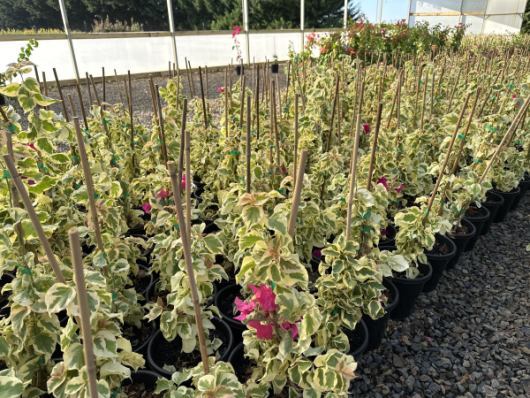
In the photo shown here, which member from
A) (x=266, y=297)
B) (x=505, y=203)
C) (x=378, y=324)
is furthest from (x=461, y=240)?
(x=266, y=297)

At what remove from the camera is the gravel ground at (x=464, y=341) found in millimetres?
1785

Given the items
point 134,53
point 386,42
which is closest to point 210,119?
point 386,42

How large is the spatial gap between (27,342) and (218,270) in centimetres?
68

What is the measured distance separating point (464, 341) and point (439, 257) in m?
0.51

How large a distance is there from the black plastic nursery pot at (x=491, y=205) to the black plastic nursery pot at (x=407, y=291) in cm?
118

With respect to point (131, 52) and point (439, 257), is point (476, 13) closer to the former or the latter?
point (131, 52)

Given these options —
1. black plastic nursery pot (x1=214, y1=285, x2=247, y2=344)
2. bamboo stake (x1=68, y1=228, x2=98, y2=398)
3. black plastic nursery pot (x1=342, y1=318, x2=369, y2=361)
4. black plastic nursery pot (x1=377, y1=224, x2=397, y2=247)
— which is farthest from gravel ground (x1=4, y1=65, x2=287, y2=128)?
bamboo stake (x1=68, y1=228, x2=98, y2=398)

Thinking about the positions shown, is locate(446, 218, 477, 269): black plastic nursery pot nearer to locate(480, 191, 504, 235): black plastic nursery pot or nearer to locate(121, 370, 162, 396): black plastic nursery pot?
locate(480, 191, 504, 235): black plastic nursery pot

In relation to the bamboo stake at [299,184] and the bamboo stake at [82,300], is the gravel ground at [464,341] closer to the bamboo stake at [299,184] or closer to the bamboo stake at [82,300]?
the bamboo stake at [299,184]

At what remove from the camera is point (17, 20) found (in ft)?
111

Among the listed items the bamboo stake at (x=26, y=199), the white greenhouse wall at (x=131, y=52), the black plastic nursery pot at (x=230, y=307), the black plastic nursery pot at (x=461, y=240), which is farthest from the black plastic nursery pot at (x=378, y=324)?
the white greenhouse wall at (x=131, y=52)

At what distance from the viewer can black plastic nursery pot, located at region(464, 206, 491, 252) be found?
2.73 meters

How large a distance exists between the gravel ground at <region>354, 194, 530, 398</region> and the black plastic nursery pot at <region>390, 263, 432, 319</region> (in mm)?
63

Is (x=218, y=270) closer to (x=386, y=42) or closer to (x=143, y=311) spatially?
(x=143, y=311)
